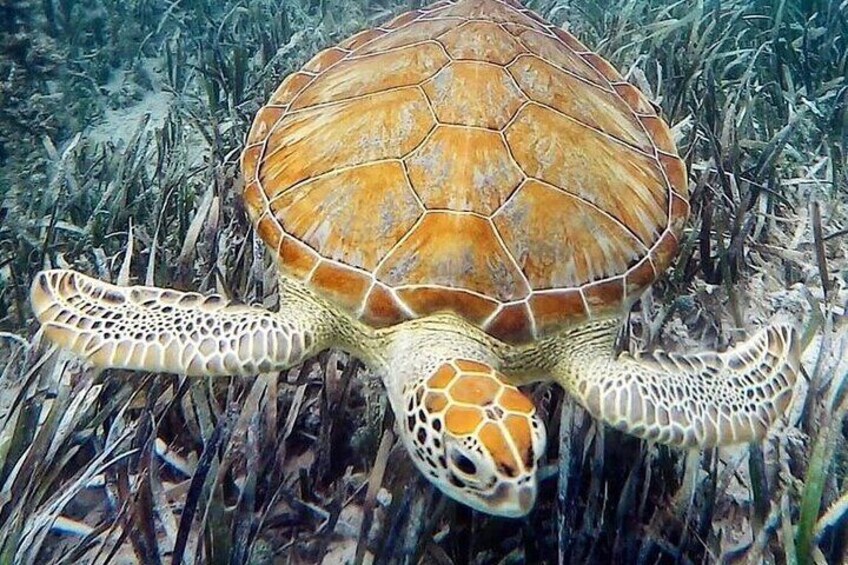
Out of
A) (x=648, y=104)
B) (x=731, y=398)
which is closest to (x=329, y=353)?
(x=731, y=398)

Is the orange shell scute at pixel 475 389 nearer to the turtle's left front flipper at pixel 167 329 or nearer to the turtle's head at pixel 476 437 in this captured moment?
the turtle's head at pixel 476 437

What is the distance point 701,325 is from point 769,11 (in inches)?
157

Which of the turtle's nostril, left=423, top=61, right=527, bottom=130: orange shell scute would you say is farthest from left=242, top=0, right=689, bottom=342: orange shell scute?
the turtle's nostril

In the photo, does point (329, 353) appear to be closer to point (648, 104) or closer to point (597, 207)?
point (597, 207)

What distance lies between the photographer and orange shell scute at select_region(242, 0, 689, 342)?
1960 millimetres

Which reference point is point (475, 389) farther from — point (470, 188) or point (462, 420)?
point (470, 188)

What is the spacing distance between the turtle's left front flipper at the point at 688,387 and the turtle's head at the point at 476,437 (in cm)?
42

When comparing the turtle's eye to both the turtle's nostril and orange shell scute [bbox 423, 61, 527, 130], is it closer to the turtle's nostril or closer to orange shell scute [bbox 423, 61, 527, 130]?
the turtle's nostril

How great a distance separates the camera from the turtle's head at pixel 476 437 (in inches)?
59.0

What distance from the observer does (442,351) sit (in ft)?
5.95

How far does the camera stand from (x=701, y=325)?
2.66 metres

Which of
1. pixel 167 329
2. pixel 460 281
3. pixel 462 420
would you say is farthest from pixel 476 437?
pixel 167 329

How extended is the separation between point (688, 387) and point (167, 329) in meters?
1.66

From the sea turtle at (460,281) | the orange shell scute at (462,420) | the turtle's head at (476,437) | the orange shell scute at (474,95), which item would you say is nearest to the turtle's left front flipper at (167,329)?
the sea turtle at (460,281)
